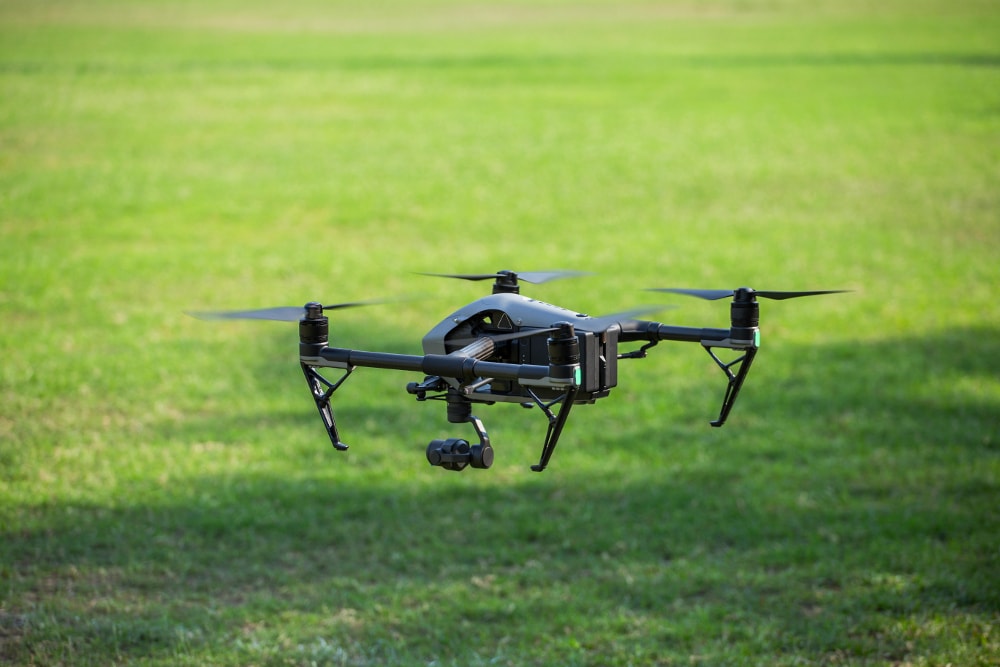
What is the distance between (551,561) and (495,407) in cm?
401

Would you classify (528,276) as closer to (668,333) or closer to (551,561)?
(668,333)

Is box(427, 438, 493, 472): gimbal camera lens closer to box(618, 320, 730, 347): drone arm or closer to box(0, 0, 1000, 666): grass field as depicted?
box(618, 320, 730, 347): drone arm

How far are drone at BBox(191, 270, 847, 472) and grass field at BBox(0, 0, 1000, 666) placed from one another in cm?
334

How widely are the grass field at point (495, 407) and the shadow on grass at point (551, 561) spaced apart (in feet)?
0.11

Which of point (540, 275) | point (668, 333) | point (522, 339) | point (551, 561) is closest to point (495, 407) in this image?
point (551, 561)

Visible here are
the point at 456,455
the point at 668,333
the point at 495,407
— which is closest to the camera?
the point at 456,455

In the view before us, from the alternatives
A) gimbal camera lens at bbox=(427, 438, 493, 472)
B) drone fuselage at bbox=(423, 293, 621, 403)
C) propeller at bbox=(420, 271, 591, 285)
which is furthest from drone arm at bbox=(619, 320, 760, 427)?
gimbal camera lens at bbox=(427, 438, 493, 472)

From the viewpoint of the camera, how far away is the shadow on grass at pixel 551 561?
722 cm

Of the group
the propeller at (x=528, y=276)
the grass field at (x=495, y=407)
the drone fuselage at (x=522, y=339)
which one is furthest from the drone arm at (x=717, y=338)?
the grass field at (x=495, y=407)

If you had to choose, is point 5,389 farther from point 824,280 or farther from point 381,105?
point 381,105

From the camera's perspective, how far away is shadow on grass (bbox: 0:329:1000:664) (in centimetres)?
722

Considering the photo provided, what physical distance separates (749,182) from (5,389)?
15.5 m

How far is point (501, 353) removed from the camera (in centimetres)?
410

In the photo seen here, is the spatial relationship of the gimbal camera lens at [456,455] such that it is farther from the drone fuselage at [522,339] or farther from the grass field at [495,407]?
the grass field at [495,407]
